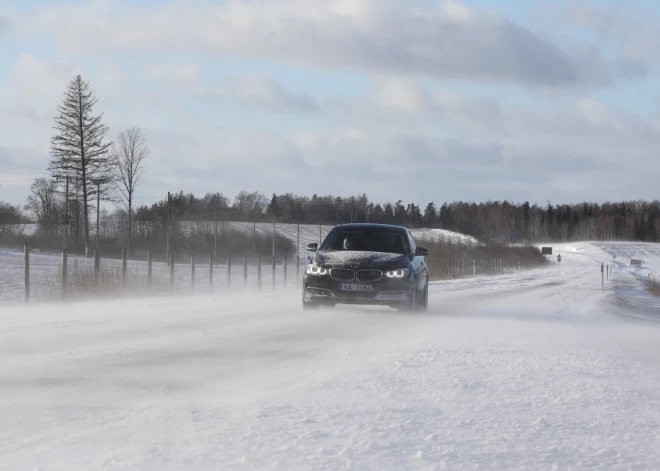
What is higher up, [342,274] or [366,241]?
[366,241]

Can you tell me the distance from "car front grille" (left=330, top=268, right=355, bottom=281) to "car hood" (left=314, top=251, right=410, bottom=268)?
0.09 metres

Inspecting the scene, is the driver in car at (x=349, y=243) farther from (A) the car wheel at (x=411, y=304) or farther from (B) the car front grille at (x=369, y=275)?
(A) the car wheel at (x=411, y=304)

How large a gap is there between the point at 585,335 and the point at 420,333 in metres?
2.54

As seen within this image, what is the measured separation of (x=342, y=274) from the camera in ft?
52.0

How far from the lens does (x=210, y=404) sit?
582 centimetres

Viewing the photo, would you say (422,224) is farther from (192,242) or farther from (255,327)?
(255,327)

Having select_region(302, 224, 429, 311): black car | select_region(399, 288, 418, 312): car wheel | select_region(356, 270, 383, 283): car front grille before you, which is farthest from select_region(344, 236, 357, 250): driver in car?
select_region(399, 288, 418, 312): car wheel

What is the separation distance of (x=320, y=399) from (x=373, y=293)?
381 inches

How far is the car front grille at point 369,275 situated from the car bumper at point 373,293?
0.09 m

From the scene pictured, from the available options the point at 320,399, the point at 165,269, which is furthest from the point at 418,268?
the point at 165,269

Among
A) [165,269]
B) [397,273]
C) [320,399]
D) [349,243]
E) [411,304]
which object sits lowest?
[165,269]

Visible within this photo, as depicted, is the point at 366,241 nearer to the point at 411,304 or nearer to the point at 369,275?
the point at 369,275

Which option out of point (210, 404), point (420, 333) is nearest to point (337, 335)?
point (420, 333)

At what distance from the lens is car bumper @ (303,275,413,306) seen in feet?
51.5
